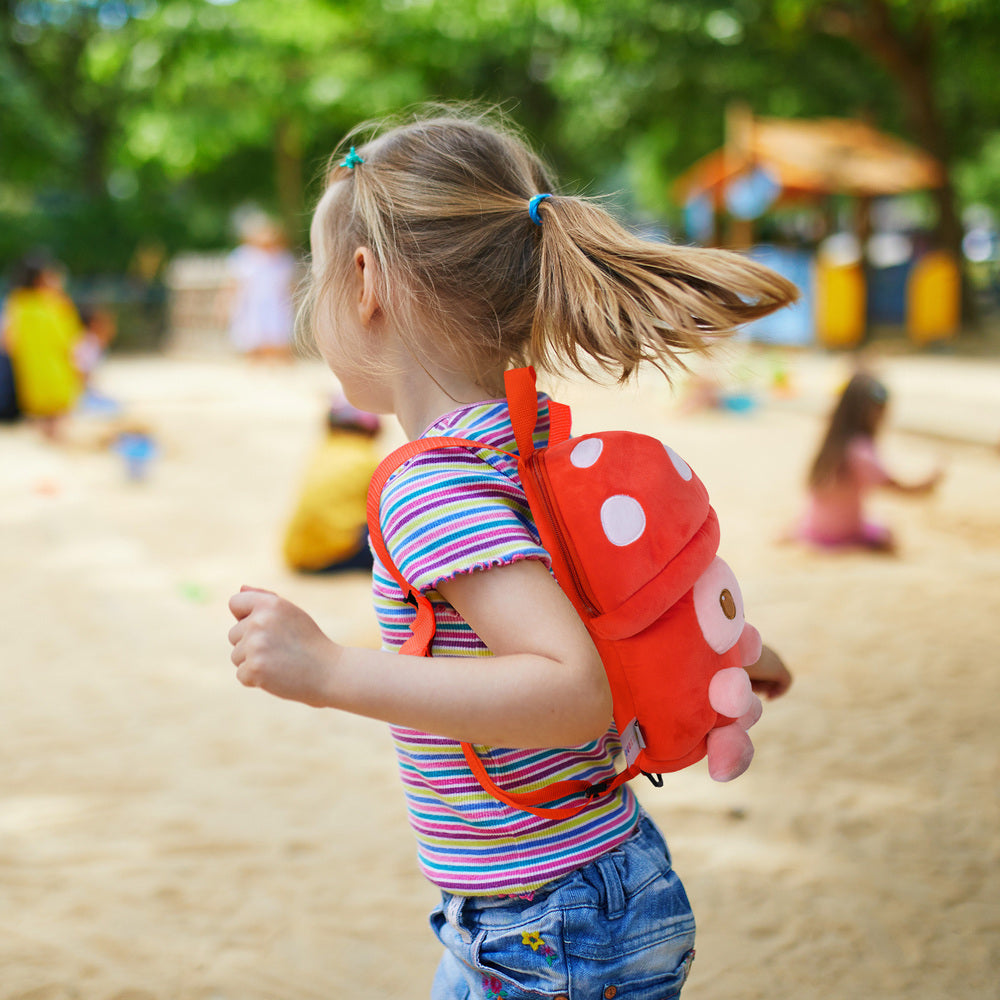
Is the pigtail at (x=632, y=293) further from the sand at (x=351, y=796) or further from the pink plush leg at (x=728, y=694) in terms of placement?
the pink plush leg at (x=728, y=694)

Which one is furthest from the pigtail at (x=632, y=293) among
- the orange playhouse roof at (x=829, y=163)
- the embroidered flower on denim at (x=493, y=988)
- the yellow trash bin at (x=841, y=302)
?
the orange playhouse roof at (x=829, y=163)

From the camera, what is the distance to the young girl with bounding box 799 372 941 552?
5703 mm

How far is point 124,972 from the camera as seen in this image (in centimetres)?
239

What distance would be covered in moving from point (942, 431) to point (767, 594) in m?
4.56

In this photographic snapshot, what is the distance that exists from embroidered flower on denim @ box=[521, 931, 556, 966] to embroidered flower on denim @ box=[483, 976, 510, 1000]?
7 centimetres

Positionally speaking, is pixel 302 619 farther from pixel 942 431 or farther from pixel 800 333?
pixel 800 333

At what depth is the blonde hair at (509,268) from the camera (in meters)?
1.22

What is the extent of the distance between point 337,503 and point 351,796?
2.52m

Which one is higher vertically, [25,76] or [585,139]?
[25,76]

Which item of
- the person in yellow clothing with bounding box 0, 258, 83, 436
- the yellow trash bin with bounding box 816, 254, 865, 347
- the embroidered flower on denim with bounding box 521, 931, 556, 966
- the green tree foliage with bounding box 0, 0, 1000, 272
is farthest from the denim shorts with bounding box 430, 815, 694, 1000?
the yellow trash bin with bounding box 816, 254, 865, 347

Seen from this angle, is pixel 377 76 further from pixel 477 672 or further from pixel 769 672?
pixel 477 672

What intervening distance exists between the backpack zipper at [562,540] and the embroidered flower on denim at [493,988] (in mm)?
493

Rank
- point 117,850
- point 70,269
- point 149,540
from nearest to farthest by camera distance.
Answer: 1. point 117,850
2. point 149,540
3. point 70,269

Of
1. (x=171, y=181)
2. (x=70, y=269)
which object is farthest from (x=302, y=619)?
(x=171, y=181)
